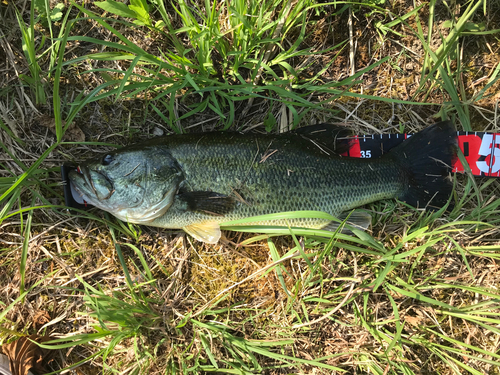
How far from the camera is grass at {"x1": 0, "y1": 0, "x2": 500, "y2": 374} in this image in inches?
123

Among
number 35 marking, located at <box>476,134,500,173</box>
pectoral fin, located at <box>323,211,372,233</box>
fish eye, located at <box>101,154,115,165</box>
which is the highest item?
fish eye, located at <box>101,154,115,165</box>

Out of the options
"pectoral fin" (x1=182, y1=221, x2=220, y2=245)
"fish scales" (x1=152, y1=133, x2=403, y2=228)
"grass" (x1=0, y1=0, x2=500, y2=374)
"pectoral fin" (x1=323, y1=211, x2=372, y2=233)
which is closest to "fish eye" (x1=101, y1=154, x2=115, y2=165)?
"grass" (x1=0, y1=0, x2=500, y2=374)

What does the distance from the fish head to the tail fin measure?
96.8 inches

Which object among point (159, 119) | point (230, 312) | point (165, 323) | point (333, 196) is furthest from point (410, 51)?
point (165, 323)

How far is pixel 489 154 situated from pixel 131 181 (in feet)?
12.9

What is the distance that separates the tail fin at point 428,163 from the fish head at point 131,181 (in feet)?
8.06

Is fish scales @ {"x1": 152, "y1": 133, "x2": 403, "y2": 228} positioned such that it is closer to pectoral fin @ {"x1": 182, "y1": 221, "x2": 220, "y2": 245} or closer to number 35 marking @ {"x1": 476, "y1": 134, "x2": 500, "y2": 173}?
pectoral fin @ {"x1": 182, "y1": 221, "x2": 220, "y2": 245}

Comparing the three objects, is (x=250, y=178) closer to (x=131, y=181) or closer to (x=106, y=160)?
(x=131, y=181)

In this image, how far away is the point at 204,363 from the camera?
322 centimetres

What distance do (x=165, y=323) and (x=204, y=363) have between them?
23.4 inches

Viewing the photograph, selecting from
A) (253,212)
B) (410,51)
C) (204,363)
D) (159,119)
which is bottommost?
(204,363)

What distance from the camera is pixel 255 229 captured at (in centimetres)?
306

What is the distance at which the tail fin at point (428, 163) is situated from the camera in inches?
132

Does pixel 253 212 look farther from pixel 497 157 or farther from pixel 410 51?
pixel 497 157
